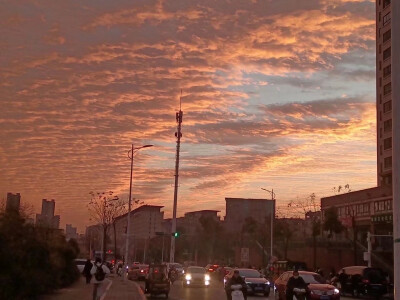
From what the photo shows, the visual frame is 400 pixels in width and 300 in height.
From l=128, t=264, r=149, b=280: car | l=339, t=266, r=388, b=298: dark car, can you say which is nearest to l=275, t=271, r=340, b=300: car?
l=339, t=266, r=388, b=298: dark car

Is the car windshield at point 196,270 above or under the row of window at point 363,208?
under

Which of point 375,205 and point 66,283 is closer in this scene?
point 66,283

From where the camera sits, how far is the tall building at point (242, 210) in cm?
15275

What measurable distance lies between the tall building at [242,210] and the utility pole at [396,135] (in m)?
145

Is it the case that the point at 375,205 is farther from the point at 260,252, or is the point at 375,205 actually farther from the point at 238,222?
the point at 238,222

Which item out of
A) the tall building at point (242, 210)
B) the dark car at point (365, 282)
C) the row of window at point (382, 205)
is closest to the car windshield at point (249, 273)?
the dark car at point (365, 282)

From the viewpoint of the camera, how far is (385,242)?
62.3 metres

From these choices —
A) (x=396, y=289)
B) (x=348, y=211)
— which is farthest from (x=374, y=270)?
(x=348, y=211)

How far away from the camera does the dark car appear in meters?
36.7

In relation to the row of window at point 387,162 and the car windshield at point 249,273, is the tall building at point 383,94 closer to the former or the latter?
the row of window at point 387,162

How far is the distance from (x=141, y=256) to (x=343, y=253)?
77.9 metres

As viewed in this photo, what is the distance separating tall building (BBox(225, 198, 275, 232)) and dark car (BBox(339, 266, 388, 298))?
365 ft

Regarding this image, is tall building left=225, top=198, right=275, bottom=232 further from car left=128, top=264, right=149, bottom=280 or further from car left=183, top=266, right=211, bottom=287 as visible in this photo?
car left=183, top=266, right=211, bottom=287

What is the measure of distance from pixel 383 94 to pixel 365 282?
2065 inches
